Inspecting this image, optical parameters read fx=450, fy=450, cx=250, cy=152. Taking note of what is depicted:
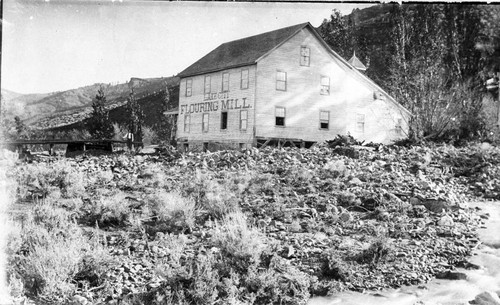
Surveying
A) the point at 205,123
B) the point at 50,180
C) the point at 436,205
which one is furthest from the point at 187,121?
the point at 436,205

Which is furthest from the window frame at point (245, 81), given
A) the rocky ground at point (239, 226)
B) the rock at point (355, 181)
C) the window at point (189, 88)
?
the rock at point (355, 181)

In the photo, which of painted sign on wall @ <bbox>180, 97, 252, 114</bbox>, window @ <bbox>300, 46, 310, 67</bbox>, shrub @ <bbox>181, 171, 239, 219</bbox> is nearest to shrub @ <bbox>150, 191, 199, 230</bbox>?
shrub @ <bbox>181, 171, 239, 219</bbox>

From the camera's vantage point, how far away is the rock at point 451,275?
682cm

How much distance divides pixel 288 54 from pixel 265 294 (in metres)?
14.3

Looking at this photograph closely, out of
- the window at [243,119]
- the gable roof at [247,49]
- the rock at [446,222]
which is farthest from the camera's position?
the window at [243,119]

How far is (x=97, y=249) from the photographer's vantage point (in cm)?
616

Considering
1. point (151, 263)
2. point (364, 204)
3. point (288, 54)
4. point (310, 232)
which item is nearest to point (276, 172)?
point (364, 204)

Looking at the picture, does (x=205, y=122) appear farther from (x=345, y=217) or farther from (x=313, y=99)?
(x=345, y=217)

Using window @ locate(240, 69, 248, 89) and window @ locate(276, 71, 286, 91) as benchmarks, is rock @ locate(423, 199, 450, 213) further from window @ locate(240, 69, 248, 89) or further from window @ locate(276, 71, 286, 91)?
window @ locate(276, 71, 286, 91)

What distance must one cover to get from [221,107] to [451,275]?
442 inches

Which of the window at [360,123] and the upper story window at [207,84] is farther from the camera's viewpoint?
the window at [360,123]

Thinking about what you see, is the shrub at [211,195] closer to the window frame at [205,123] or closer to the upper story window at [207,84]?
the window frame at [205,123]

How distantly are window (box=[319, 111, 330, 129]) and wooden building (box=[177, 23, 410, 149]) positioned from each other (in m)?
0.04

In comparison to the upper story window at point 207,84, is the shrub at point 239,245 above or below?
below
